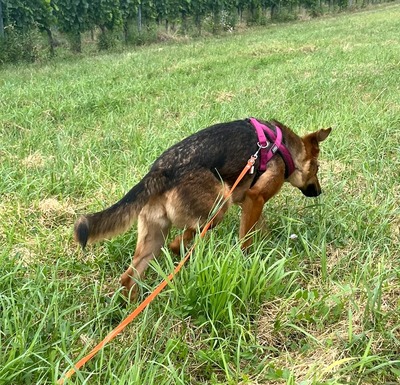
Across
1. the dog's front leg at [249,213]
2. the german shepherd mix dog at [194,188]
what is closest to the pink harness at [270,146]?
the german shepherd mix dog at [194,188]

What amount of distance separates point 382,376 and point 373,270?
2.67 ft

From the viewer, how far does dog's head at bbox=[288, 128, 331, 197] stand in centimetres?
347

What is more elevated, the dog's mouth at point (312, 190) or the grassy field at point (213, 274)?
the dog's mouth at point (312, 190)

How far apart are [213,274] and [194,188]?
64 centimetres

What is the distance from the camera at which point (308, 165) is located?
11.5ft

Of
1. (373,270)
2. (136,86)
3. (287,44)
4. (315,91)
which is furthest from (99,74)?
(373,270)

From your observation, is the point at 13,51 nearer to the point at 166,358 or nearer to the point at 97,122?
the point at 97,122

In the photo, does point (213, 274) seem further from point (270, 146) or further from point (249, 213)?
point (270, 146)

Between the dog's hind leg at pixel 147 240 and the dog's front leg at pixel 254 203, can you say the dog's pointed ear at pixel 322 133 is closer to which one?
the dog's front leg at pixel 254 203

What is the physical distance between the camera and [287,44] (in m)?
16.0

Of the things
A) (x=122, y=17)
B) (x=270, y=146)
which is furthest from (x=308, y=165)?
(x=122, y=17)

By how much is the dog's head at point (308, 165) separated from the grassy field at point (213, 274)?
0.60 feet

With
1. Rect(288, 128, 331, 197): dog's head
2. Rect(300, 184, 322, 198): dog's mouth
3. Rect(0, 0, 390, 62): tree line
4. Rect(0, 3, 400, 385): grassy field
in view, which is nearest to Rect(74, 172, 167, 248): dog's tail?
Rect(0, 3, 400, 385): grassy field

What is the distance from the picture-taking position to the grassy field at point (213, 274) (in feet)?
6.78
